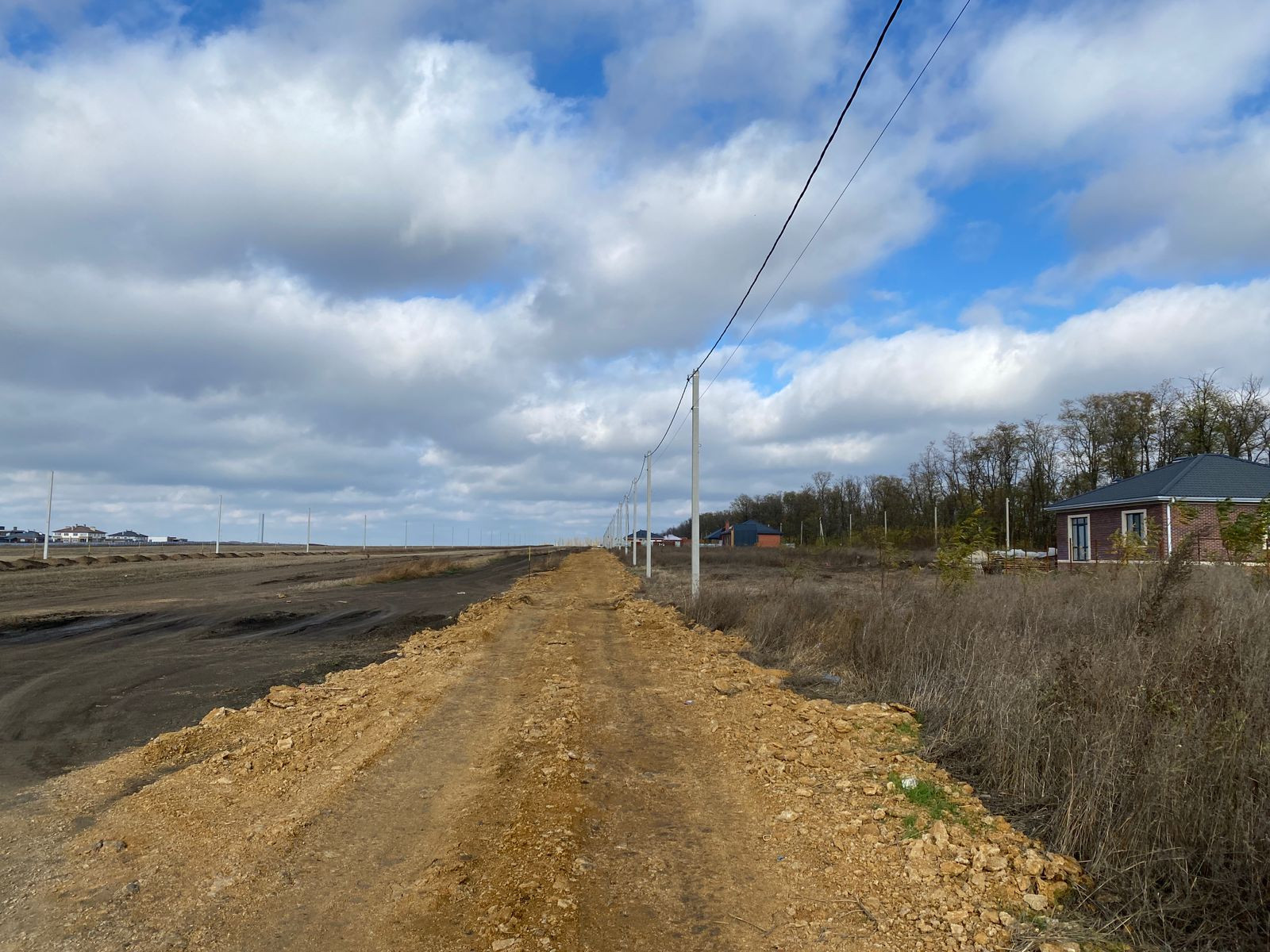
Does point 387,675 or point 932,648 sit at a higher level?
point 932,648

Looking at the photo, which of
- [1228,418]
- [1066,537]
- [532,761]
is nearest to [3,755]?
[532,761]

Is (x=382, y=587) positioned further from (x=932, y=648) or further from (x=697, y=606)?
(x=932, y=648)

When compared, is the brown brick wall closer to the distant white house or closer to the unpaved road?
the unpaved road

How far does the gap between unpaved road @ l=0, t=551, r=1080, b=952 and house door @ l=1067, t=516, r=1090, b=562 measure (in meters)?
34.4

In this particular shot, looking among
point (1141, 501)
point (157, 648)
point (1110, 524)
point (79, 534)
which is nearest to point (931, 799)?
point (157, 648)

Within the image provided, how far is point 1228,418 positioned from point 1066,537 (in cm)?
2134

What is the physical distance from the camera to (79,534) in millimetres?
170250

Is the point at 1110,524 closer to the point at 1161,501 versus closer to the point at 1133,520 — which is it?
the point at 1133,520

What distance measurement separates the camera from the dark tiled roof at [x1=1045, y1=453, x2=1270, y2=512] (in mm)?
30906

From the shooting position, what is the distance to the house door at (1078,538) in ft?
123

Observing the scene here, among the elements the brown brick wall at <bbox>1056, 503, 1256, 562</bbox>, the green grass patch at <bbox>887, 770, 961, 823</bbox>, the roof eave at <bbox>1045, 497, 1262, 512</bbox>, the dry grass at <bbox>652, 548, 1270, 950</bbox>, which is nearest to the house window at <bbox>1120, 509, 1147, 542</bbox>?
the brown brick wall at <bbox>1056, 503, 1256, 562</bbox>

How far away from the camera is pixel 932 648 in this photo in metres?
9.31

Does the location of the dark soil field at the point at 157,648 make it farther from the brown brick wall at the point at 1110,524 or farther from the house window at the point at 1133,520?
the house window at the point at 1133,520

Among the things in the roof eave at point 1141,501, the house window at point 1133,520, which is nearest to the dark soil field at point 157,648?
the roof eave at point 1141,501
